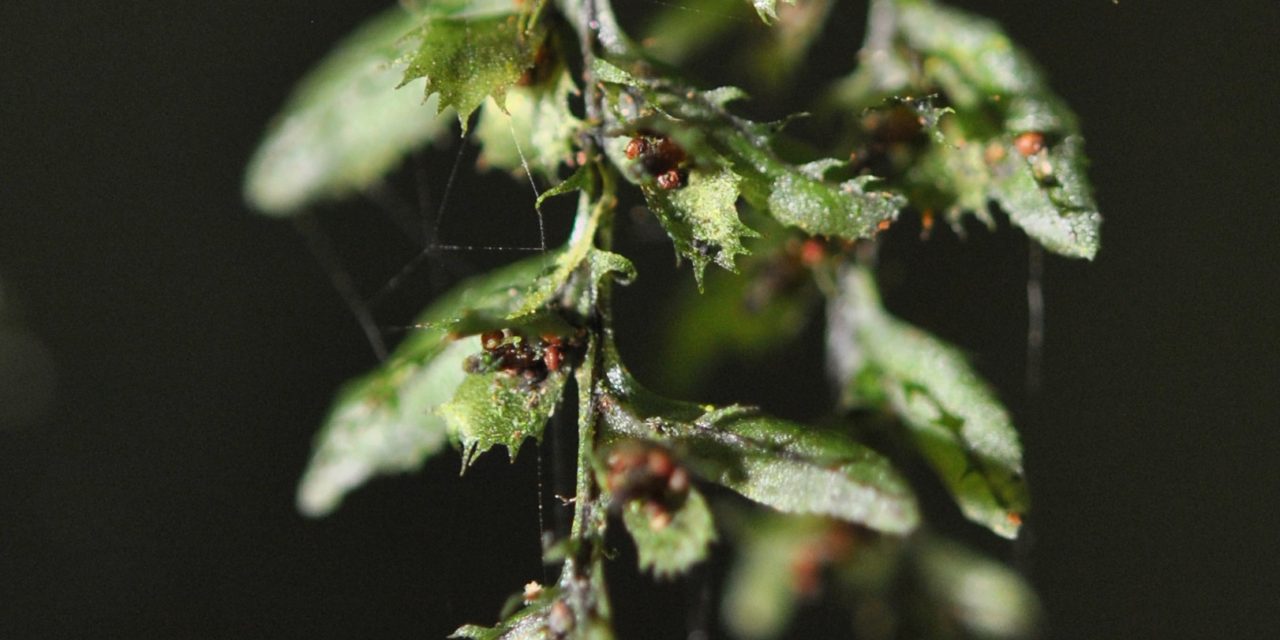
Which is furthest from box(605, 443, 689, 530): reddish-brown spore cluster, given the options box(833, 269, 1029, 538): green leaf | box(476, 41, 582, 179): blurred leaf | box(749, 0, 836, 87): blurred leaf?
box(749, 0, 836, 87): blurred leaf

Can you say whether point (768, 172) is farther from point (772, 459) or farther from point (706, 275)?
point (706, 275)

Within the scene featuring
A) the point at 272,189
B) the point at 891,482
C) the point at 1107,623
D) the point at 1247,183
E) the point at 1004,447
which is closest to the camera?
the point at 891,482

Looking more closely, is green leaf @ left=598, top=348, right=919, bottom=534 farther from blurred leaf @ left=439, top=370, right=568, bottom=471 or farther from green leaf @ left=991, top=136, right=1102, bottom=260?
green leaf @ left=991, top=136, right=1102, bottom=260

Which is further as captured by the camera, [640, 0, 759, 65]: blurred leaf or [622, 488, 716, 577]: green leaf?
[640, 0, 759, 65]: blurred leaf

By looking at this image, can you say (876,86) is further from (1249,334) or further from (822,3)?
(1249,334)

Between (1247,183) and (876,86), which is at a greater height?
(876,86)

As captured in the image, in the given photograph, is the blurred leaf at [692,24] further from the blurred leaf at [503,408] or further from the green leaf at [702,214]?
the blurred leaf at [503,408]

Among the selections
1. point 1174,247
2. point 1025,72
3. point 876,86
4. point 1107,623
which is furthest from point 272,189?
point 1107,623
